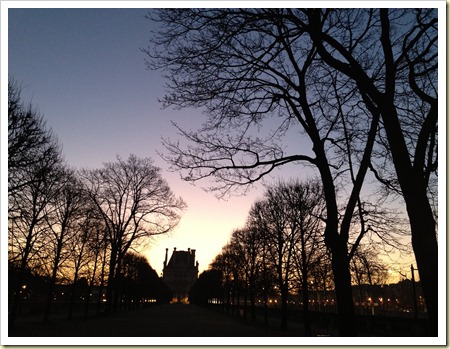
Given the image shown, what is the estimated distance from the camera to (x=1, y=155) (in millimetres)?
7590

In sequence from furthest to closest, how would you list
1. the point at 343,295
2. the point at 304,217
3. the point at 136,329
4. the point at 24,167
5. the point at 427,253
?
the point at 304,217
the point at 136,329
the point at 24,167
the point at 343,295
the point at 427,253

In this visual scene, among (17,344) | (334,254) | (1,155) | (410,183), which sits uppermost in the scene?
(1,155)

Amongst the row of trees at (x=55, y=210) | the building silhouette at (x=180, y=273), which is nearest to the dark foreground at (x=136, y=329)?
the row of trees at (x=55, y=210)

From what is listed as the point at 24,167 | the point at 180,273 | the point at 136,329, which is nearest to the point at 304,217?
the point at 136,329

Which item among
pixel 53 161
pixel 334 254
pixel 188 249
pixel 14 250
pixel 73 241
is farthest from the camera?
pixel 188 249

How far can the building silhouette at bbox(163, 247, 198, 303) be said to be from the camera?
152425 millimetres

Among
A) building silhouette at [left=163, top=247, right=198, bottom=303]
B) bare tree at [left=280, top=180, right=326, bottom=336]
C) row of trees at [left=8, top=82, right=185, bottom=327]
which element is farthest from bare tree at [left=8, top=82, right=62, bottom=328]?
building silhouette at [left=163, top=247, right=198, bottom=303]

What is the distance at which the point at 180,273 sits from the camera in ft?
531

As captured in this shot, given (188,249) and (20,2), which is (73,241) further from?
(188,249)

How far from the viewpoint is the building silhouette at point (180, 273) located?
152425mm

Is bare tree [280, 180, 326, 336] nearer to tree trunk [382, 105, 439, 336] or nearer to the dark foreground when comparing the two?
the dark foreground

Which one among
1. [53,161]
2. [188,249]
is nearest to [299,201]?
[53,161]

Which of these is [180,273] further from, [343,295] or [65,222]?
[343,295]

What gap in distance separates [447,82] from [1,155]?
9.74 meters
